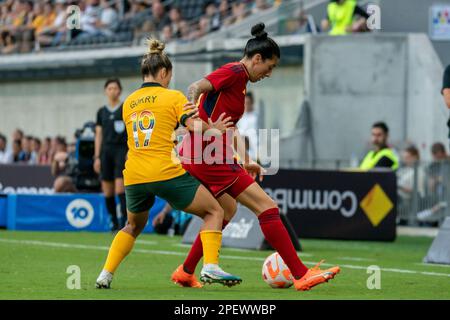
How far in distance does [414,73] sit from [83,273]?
49.6 ft

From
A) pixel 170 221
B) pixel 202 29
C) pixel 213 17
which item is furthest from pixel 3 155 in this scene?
pixel 170 221

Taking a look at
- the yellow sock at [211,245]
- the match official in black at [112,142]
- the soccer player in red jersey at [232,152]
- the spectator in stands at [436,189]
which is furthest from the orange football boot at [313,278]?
the spectator in stands at [436,189]

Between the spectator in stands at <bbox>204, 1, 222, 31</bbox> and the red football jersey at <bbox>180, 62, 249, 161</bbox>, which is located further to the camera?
the spectator in stands at <bbox>204, 1, 222, 31</bbox>

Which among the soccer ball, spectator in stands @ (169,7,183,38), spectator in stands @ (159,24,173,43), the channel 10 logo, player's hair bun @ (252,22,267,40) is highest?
spectator in stands @ (169,7,183,38)

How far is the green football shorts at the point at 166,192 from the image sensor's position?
982 centimetres

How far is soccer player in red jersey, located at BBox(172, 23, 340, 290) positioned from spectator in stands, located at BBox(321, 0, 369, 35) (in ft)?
47.2

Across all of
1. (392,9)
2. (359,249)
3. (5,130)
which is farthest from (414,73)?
(5,130)

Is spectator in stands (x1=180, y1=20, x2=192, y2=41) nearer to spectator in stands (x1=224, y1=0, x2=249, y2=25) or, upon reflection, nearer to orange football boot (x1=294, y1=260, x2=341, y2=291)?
spectator in stands (x1=224, y1=0, x2=249, y2=25)

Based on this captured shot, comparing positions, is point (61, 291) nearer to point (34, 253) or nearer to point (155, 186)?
point (155, 186)

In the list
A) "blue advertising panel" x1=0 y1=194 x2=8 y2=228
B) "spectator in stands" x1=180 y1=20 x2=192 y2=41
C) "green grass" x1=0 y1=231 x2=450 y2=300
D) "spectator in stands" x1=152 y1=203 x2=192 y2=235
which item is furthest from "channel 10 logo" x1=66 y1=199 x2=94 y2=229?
"spectator in stands" x1=180 y1=20 x2=192 y2=41

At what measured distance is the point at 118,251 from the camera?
998 centimetres

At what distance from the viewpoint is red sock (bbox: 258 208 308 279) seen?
9.99 metres

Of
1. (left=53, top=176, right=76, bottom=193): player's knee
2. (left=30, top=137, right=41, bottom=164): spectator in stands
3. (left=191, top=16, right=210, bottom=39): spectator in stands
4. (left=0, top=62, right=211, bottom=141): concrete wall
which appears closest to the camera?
(left=53, top=176, right=76, bottom=193): player's knee

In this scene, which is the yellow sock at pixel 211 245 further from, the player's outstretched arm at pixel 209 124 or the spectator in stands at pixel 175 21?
the spectator in stands at pixel 175 21
